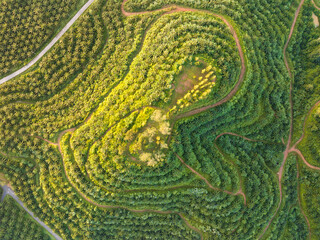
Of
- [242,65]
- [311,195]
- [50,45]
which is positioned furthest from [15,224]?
[311,195]

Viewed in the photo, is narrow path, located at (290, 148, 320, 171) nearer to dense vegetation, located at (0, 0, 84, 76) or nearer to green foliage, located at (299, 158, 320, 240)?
green foliage, located at (299, 158, 320, 240)

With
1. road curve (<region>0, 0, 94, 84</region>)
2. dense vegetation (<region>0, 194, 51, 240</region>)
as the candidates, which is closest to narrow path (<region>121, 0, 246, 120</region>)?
road curve (<region>0, 0, 94, 84</region>)

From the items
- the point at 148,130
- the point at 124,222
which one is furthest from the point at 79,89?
the point at 124,222

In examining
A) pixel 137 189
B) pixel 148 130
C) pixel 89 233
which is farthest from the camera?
pixel 89 233

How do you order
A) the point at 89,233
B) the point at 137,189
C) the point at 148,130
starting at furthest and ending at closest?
the point at 89,233, the point at 137,189, the point at 148,130

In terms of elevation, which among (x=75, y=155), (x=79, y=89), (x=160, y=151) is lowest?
(x=160, y=151)

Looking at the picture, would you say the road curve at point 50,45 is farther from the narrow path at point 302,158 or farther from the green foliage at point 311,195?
the green foliage at point 311,195

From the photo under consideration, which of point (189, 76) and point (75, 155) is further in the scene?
point (75, 155)

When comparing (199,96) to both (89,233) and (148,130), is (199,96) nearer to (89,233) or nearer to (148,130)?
(148,130)

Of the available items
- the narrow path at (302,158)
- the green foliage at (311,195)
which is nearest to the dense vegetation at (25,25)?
the narrow path at (302,158)
